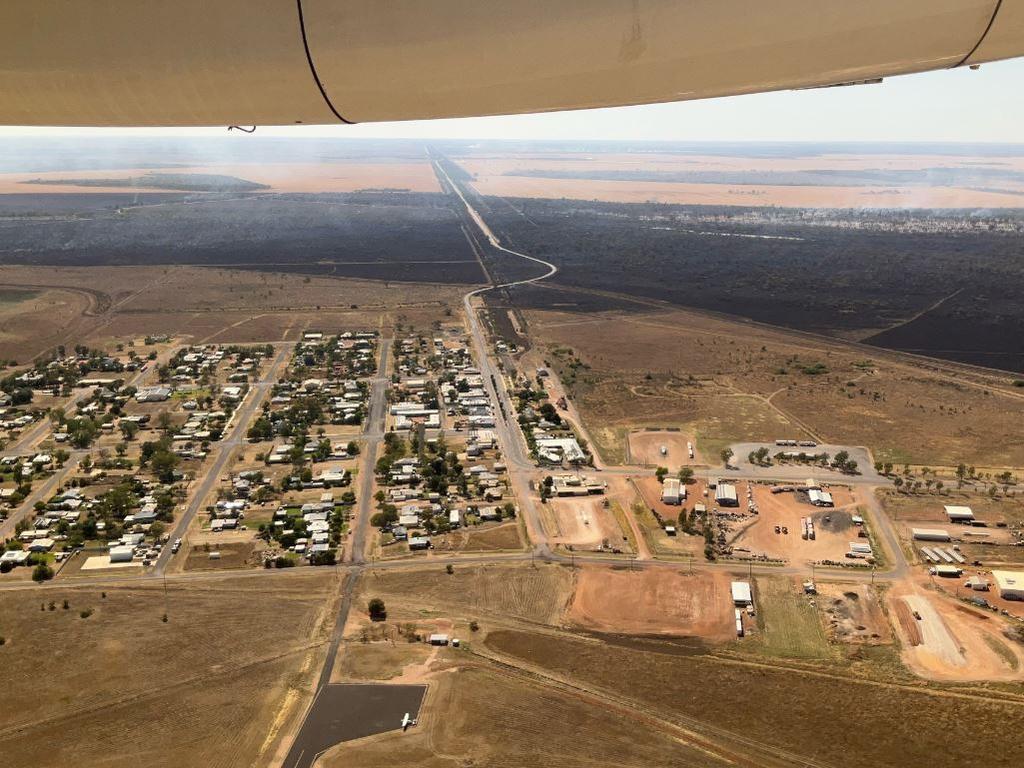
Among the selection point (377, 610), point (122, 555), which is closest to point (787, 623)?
point (377, 610)

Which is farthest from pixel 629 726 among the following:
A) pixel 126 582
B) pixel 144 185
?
pixel 144 185

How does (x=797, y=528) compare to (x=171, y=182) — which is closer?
(x=797, y=528)

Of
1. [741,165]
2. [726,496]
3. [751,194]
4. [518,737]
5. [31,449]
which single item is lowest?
[518,737]

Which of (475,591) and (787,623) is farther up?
(475,591)

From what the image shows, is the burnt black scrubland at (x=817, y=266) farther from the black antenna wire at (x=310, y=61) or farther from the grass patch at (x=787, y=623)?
the black antenna wire at (x=310, y=61)

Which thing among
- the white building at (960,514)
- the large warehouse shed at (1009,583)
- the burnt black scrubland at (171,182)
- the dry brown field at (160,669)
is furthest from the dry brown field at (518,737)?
the burnt black scrubland at (171,182)

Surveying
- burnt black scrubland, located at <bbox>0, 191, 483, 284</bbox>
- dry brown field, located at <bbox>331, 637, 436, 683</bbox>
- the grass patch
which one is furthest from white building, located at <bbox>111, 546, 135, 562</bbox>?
burnt black scrubland, located at <bbox>0, 191, 483, 284</bbox>

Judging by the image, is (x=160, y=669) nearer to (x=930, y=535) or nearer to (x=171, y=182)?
(x=930, y=535)
